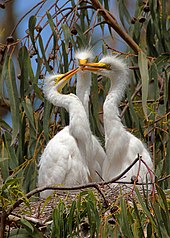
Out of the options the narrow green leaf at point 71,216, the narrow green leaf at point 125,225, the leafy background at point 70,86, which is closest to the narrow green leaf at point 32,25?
the leafy background at point 70,86

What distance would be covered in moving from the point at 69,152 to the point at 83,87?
0.45m

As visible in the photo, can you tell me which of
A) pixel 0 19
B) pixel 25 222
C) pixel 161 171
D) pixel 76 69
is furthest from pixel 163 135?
pixel 0 19

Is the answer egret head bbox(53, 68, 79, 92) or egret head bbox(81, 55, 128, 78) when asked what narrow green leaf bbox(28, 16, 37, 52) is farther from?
egret head bbox(81, 55, 128, 78)

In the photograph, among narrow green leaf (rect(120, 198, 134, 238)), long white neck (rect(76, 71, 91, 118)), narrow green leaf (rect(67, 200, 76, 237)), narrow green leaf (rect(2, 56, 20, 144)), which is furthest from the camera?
long white neck (rect(76, 71, 91, 118))

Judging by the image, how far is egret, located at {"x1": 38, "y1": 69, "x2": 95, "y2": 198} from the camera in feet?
13.7

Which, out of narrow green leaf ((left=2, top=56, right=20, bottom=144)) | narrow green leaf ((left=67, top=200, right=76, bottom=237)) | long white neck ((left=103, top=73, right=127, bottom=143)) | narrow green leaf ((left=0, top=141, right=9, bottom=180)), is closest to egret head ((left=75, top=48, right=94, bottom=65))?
long white neck ((left=103, top=73, right=127, bottom=143))

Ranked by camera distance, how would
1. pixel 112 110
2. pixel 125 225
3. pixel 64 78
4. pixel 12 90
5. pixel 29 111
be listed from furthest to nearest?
pixel 64 78 → pixel 112 110 → pixel 29 111 → pixel 12 90 → pixel 125 225

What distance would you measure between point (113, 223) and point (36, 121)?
1.56 metres

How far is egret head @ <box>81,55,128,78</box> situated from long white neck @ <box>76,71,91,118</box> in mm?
105

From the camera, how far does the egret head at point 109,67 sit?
4.40m

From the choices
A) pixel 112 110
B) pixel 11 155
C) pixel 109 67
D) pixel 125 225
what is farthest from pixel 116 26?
pixel 125 225

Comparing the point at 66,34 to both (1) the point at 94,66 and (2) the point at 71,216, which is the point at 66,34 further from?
(2) the point at 71,216

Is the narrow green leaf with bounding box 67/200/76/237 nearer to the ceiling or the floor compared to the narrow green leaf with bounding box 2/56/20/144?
nearer to the floor

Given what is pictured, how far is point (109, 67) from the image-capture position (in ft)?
14.5
